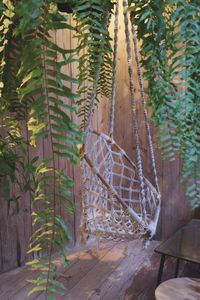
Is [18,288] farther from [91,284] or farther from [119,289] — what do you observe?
[119,289]

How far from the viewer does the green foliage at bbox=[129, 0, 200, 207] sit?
2.07 ft

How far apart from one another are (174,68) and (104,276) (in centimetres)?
164

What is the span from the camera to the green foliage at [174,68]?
63 cm

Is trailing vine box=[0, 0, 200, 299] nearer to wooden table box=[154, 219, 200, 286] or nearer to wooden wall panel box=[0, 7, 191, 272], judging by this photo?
wooden table box=[154, 219, 200, 286]

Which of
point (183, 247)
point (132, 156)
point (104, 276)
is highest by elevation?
point (132, 156)

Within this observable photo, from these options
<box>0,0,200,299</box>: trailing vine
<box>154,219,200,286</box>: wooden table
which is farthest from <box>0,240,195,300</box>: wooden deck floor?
<box>0,0,200,299</box>: trailing vine

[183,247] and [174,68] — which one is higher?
[174,68]

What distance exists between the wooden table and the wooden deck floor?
0.17 metres

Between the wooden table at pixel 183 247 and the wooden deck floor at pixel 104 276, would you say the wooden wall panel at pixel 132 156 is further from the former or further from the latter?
the wooden table at pixel 183 247

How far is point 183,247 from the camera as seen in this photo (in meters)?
1.79

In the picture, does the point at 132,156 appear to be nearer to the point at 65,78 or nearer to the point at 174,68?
the point at 174,68

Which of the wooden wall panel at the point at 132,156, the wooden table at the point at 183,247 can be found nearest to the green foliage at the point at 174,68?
the wooden table at the point at 183,247

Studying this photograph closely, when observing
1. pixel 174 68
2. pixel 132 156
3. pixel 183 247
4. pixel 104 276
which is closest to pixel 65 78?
pixel 174 68

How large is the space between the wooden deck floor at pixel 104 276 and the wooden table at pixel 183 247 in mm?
172
